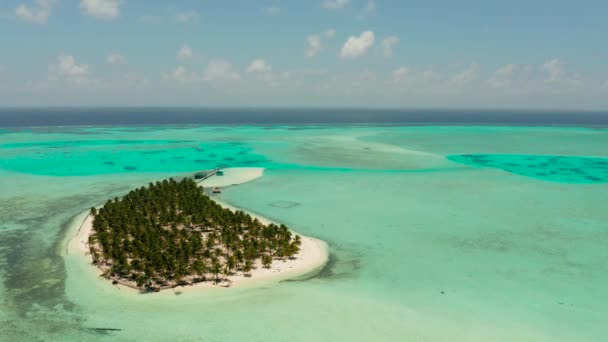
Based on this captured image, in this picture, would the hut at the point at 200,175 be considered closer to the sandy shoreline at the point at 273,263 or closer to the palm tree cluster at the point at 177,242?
the palm tree cluster at the point at 177,242

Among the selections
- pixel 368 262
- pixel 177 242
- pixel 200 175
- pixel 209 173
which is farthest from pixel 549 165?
pixel 177 242

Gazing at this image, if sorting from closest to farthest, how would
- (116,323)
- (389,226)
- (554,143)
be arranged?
(116,323) < (389,226) < (554,143)

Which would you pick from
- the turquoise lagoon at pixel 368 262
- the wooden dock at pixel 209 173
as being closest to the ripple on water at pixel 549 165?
the turquoise lagoon at pixel 368 262

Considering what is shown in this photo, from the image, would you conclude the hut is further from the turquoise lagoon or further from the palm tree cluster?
the palm tree cluster

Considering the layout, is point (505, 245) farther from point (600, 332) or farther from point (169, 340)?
point (169, 340)

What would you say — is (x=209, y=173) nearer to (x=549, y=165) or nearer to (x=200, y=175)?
(x=200, y=175)

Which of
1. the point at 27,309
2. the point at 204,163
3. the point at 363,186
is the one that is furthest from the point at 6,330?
the point at 204,163

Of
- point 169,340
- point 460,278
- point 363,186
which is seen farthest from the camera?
point 363,186
